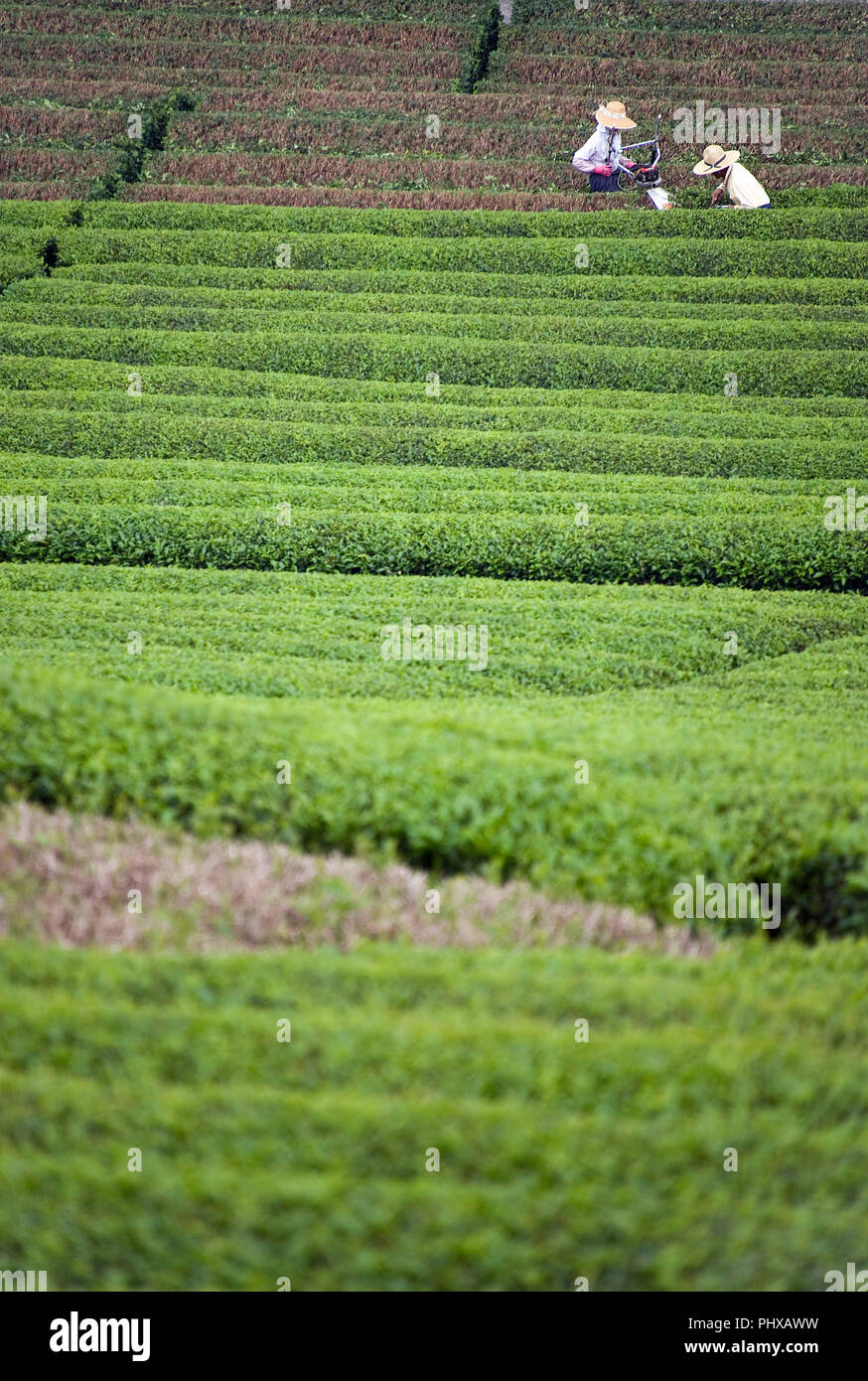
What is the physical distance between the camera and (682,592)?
1321 centimetres

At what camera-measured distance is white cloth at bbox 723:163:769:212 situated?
75.7ft

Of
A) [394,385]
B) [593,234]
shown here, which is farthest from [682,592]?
[593,234]

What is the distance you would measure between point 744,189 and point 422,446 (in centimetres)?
1131

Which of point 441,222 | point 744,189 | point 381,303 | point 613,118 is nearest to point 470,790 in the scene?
point 381,303

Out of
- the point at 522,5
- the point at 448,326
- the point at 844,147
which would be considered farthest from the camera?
the point at 522,5

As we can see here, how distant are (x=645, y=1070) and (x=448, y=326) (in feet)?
54.8

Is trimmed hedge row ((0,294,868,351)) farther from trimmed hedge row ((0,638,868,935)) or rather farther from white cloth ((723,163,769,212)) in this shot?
trimmed hedge row ((0,638,868,935))

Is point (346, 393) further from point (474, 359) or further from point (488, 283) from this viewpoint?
point (488, 283)

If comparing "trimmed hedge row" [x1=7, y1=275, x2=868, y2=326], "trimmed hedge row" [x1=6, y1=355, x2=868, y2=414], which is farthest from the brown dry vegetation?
"trimmed hedge row" [x1=7, y1=275, x2=868, y2=326]

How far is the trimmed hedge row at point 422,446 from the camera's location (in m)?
16.4

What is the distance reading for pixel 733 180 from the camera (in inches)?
910

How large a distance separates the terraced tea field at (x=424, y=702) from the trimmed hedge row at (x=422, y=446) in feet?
0.22

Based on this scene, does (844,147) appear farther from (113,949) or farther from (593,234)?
(113,949)

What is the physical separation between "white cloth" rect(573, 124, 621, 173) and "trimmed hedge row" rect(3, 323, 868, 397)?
298 inches
